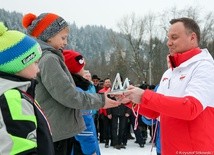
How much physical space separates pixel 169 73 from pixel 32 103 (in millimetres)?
1335

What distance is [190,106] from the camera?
2410 mm

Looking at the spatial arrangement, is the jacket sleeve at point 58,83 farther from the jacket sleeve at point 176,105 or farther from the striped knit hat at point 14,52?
the striped knit hat at point 14,52

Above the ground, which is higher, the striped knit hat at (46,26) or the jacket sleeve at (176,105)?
the striped knit hat at (46,26)

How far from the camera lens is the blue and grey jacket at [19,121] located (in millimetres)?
1723

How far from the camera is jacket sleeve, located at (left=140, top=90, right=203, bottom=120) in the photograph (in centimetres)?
242

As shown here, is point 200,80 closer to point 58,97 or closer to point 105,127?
point 58,97

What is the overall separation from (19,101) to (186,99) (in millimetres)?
1150

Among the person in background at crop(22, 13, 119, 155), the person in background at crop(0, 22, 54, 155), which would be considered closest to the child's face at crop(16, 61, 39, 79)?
the person in background at crop(0, 22, 54, 155)

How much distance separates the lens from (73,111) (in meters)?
3.27

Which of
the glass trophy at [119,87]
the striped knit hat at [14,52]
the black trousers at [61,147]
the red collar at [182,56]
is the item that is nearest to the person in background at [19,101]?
the striped knit hat at [14,52]

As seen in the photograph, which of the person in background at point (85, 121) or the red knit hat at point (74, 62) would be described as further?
the red knit hat at point (74, 62)

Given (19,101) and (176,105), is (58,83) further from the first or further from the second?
(19,101)

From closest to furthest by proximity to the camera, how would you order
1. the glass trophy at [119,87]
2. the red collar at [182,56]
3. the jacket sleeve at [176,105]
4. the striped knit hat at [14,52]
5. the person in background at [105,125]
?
Result: the striped knit hat at [14,52] → the jacket sleeve at [176,105] → the red collar at [182,56] → the glass trophy at [119,87] → the person in background at [105,125]

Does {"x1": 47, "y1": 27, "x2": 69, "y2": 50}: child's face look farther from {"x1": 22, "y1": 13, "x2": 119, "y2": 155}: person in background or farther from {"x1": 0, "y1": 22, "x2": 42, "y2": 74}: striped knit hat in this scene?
{"x1": 0, "y1": 22, "x2": 42, "y2": 74}: striped knit hat
